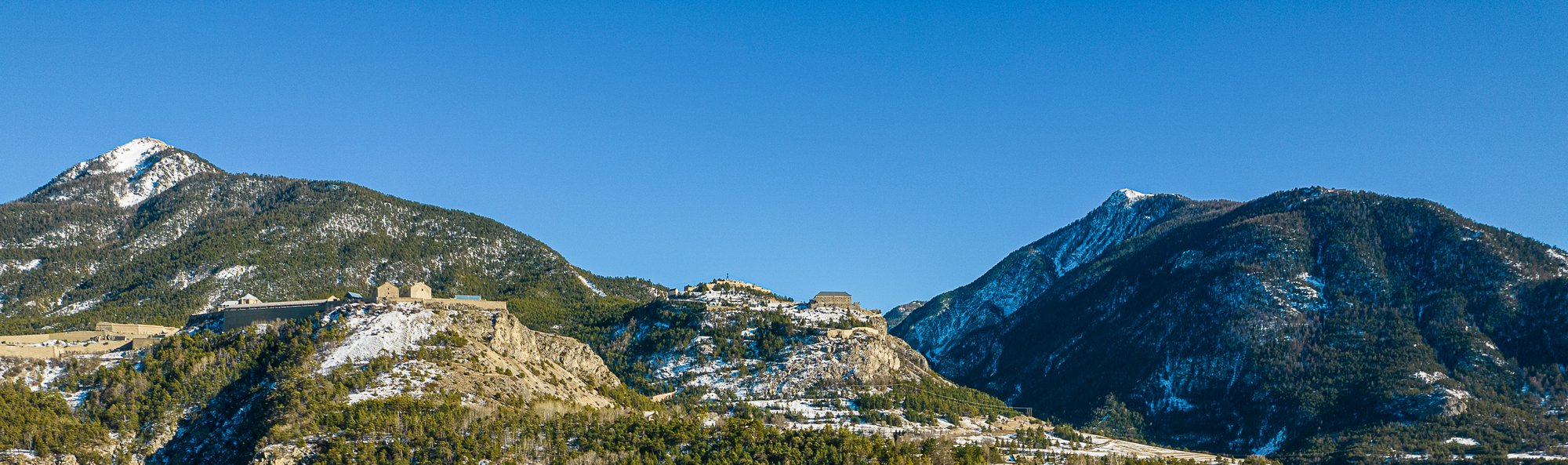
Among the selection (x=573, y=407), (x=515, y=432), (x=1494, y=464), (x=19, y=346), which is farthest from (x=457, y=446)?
(x=1494, y=464)

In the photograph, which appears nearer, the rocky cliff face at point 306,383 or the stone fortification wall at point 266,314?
the rocky cliff face at point 306,383

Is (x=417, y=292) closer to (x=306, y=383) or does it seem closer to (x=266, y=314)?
(x=266, y=314)

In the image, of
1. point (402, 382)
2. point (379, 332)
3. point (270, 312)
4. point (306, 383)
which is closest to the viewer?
point (306, 383)

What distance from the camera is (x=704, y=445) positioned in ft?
506

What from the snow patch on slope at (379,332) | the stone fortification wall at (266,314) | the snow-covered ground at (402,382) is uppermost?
the stone fortification wall at (266,314)

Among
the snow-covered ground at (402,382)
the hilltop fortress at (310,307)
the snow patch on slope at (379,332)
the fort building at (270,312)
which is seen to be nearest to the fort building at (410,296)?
the hilltop fortress at (310,307)

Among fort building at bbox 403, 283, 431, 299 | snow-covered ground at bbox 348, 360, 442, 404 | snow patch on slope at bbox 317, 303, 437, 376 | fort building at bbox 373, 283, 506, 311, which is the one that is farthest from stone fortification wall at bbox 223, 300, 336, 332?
snow-covered ground at bbox 348, 360, 442, 404

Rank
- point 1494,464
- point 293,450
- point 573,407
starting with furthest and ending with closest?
point 1494,464 → point 573,407 → point 293,450

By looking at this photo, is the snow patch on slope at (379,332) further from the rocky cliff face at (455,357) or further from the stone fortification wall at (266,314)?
the stone fortification wall at (266,314)

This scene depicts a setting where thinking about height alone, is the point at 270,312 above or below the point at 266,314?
above

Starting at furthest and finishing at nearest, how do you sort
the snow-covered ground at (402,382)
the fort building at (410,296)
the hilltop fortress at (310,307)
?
the fort building at (410,296), the hilltop fortress at (310,307), the snow-covered ground at (402,382)

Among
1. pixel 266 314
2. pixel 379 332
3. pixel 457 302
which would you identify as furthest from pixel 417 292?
pixel 266 314

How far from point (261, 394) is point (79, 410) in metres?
22.7

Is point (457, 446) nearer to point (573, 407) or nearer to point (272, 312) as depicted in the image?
point (573, 407)
